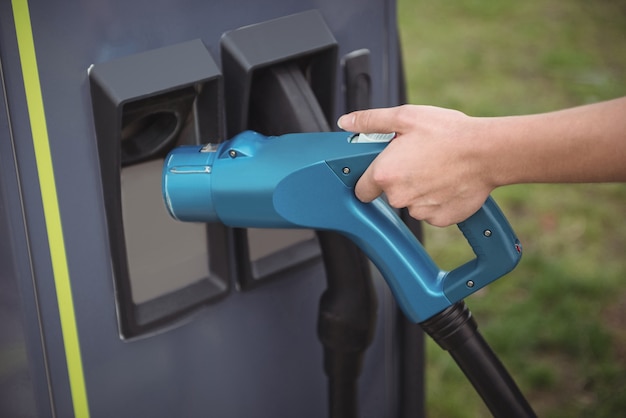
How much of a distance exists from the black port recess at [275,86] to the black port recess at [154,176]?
33 mm

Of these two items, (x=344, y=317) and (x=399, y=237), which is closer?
(x=399, y=237)

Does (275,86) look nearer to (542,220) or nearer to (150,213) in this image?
(150,213)

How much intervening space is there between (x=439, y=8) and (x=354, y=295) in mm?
3445

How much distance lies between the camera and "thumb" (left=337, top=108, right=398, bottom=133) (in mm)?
1065

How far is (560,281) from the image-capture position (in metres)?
2.60

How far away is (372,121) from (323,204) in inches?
4.7

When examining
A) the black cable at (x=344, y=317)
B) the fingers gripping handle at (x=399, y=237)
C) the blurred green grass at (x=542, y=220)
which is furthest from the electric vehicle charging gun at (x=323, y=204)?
the blurred green grass at (x=542, y=220)

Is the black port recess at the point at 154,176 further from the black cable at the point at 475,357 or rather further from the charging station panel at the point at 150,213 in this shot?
the black cable at the point at 475,357

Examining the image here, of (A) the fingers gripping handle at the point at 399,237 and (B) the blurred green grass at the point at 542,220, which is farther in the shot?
(B) the blurred green grass at the point at 542,220

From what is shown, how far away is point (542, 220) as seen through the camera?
2.91 metres

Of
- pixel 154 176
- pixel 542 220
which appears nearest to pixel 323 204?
pixel 154 176

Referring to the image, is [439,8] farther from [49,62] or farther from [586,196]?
[49,62]

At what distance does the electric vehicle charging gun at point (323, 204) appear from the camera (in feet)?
3.51

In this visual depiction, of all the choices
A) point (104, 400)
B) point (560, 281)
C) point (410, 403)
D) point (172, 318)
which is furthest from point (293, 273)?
point (560, 281)
